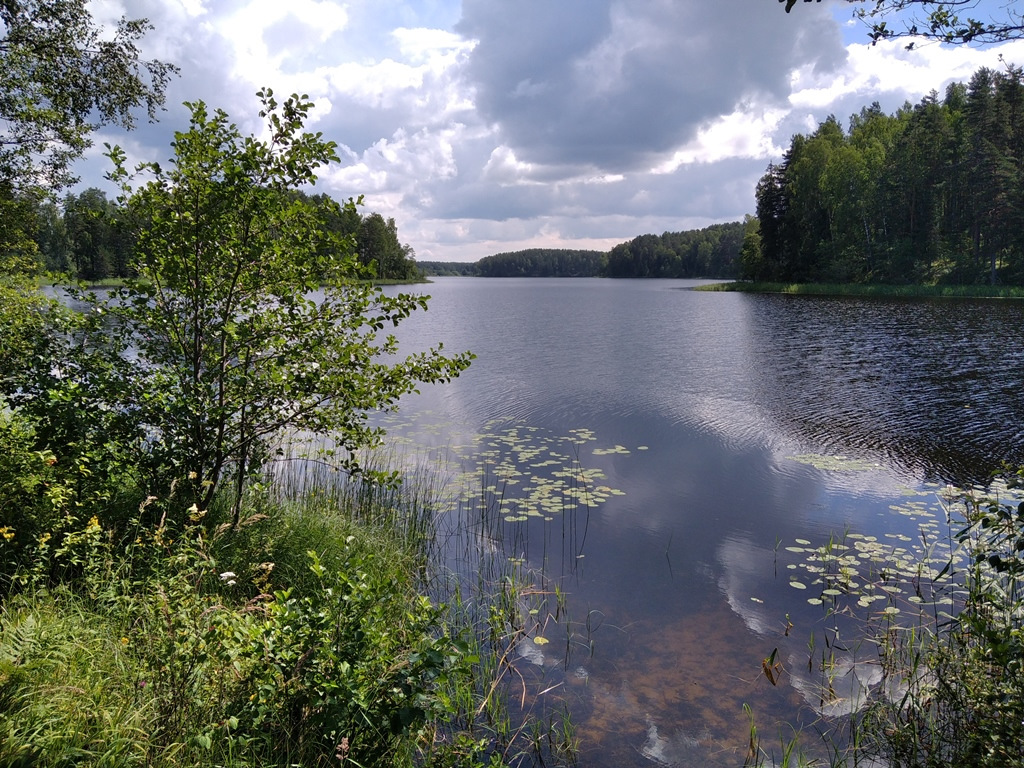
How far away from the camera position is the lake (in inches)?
208

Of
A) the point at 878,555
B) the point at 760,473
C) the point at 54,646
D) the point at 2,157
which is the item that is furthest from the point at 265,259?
the point at 2,157

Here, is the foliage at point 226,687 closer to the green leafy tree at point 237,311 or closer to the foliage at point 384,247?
the green leafy tree at point 237,311

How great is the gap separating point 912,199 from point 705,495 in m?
65.3

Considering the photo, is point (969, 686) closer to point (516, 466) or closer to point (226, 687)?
point (226, 687)

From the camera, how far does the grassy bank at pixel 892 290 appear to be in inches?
1929

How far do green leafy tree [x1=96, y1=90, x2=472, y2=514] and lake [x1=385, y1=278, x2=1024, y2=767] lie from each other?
3.35m

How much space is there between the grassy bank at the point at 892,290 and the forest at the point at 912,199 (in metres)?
3.24

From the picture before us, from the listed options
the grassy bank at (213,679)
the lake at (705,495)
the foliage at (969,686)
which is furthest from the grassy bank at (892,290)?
the grassy bank at (213,679)

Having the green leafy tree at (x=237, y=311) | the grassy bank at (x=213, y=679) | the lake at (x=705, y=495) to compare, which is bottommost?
the lake at (x=705, y=495)

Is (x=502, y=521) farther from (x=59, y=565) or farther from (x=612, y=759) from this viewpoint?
(x=59, y=565)

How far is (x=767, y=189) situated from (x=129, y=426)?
278 feet

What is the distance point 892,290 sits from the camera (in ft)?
184

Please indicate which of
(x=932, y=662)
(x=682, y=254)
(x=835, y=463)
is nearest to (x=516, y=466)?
(x=835, y=463)

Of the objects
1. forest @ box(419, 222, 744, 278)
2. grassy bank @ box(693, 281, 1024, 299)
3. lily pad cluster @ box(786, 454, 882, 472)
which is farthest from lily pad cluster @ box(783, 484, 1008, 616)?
forest @ box(419, 222, 744, 278)
